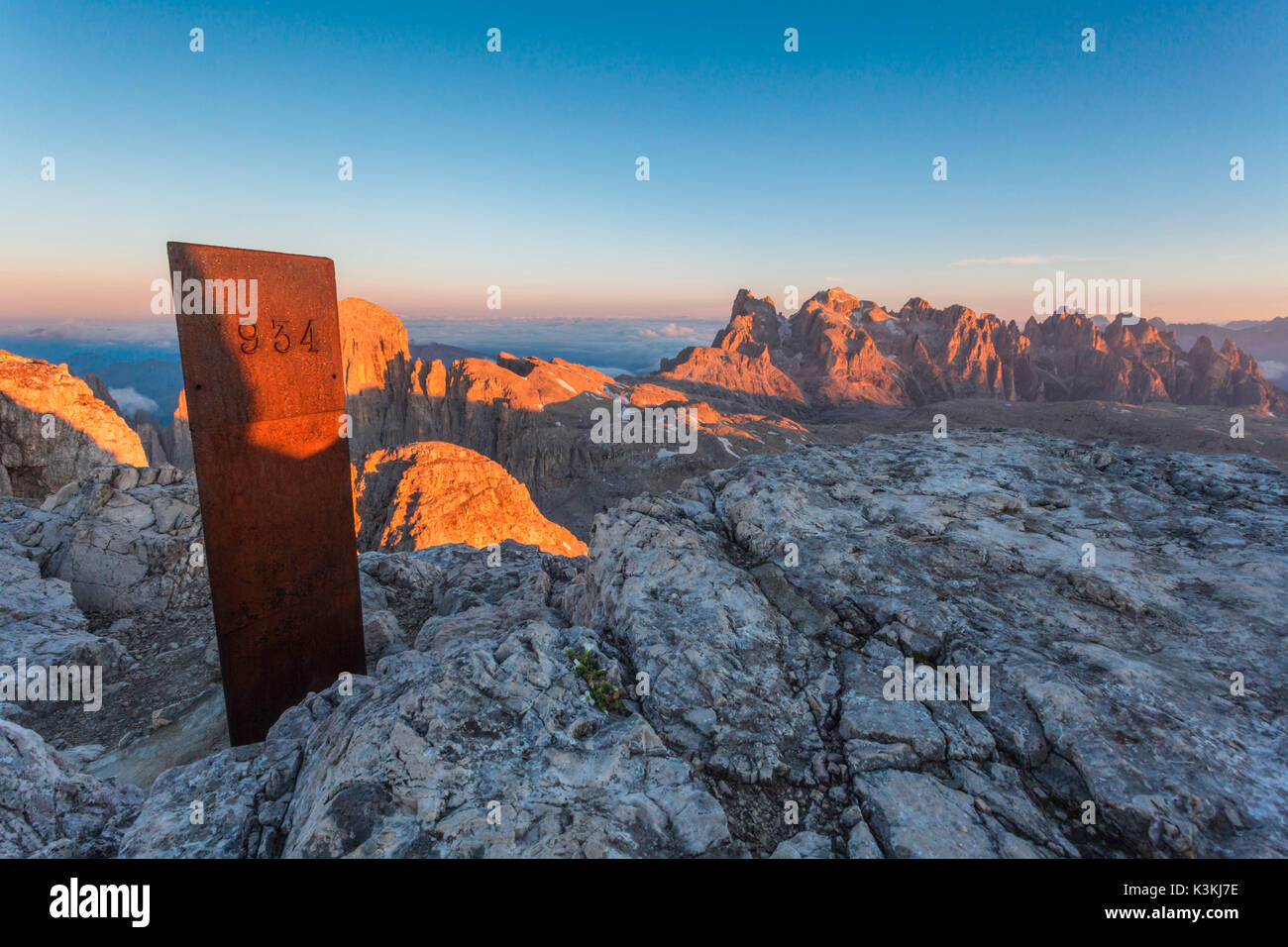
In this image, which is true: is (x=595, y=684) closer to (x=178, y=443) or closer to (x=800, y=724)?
(x=800, y=724)

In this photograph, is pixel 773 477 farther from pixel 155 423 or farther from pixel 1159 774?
pixel 155 423

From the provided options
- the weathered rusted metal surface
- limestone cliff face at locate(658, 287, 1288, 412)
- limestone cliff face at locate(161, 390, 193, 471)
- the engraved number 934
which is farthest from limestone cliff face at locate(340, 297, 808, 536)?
the engraved number 934

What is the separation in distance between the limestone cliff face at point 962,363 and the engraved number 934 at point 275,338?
400 feet

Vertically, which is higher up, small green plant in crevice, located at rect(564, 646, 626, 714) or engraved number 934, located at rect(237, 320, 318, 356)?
engraved number 934, located at rect(237, 320, 318, 356)

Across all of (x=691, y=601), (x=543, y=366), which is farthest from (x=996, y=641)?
(x=543, y=366)

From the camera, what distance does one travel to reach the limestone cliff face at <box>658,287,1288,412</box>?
424ft

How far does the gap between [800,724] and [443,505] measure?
53.3ft

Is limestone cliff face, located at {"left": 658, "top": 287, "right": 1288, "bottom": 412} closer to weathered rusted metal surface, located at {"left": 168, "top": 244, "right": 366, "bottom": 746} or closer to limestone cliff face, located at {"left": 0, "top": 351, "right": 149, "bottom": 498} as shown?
limestone cliff face, located at {"left": 0, "top": 351, "right": 149, "bottom": 498}

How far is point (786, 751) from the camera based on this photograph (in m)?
3.86

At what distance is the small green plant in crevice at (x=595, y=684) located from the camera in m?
4.19

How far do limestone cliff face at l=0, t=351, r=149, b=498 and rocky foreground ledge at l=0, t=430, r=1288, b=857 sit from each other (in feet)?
73.7

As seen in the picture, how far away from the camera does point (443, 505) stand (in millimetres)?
18188

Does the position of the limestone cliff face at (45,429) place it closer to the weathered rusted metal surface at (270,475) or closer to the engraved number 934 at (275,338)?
the weathered rusted metal surface at (270,475)

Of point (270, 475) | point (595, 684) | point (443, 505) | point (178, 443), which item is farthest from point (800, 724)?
point (178, 443)
